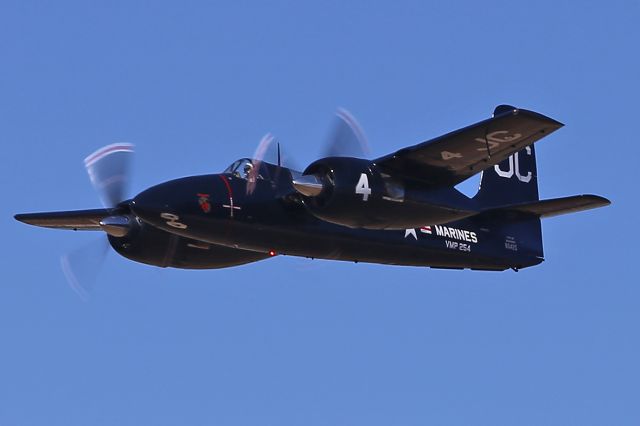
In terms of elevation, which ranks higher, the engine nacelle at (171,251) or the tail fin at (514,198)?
the tail fin at (514,198)

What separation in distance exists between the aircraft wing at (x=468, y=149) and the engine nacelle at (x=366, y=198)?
1.23 ft

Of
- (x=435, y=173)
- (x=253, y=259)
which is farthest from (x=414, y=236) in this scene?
(x=253, y=259)

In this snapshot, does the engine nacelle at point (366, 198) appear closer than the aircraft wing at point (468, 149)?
No

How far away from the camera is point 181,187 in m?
32.9

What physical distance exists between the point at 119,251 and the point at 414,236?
8.42 meters

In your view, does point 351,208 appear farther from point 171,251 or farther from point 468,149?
point 171,251

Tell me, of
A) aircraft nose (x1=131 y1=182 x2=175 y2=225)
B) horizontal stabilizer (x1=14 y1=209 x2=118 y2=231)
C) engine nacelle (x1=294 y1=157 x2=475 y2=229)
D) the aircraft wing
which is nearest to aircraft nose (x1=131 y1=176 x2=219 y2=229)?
Result: aircraft nose (x1=131 y1=182 x2=175 y2=225)

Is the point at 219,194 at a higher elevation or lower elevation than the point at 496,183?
lower

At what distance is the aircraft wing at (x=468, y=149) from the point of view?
99.9ft

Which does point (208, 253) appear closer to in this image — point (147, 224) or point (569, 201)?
point (147, 224)

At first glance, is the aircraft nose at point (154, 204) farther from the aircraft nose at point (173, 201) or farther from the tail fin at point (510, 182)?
the tail fin at point (510, 182)

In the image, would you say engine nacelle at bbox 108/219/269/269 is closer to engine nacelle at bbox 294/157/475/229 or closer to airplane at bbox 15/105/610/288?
airplane at bbox 15/105/610/288

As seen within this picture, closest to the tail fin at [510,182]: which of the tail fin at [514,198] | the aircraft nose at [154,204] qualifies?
the tail fin at [514,198]

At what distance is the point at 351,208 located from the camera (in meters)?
32.0
